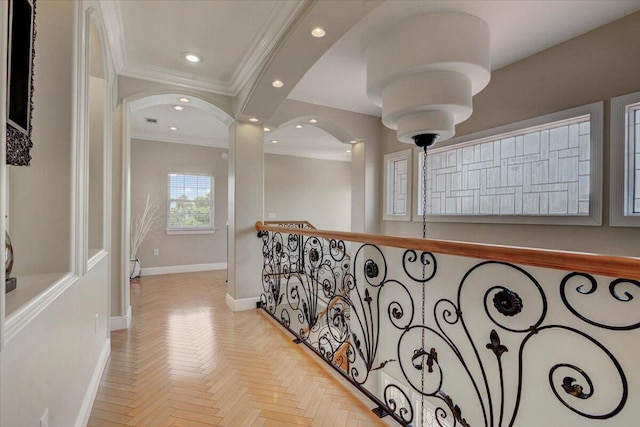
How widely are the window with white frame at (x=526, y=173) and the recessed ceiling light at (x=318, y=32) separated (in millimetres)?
2237

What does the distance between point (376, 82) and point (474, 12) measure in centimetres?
87

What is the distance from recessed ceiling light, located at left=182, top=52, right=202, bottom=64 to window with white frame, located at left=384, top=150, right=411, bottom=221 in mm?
2918

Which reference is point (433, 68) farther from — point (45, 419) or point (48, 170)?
point (45, 419)

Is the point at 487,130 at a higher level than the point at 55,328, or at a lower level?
higher

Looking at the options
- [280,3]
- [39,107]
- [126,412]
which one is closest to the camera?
[39,107]

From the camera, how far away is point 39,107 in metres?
Result: 1.38

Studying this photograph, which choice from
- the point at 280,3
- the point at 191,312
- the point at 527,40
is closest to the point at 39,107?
the point at 280,3

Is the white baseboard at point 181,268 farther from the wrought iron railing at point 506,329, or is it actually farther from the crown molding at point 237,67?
the crown molding at point 237,67

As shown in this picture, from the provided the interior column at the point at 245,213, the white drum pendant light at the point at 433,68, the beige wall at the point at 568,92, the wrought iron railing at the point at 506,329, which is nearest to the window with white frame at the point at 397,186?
the wrought iron railing at the point at 506,329

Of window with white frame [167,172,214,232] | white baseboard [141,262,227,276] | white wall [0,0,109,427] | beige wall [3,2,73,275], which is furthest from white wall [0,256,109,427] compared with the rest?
window with white frame [167,172,214,232]

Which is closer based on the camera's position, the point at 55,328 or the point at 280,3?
the point at 55,328

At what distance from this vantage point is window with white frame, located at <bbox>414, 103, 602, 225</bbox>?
259 cm

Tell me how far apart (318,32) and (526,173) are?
2.51 meters

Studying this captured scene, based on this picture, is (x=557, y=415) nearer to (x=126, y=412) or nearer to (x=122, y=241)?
(x=126, y=412)
